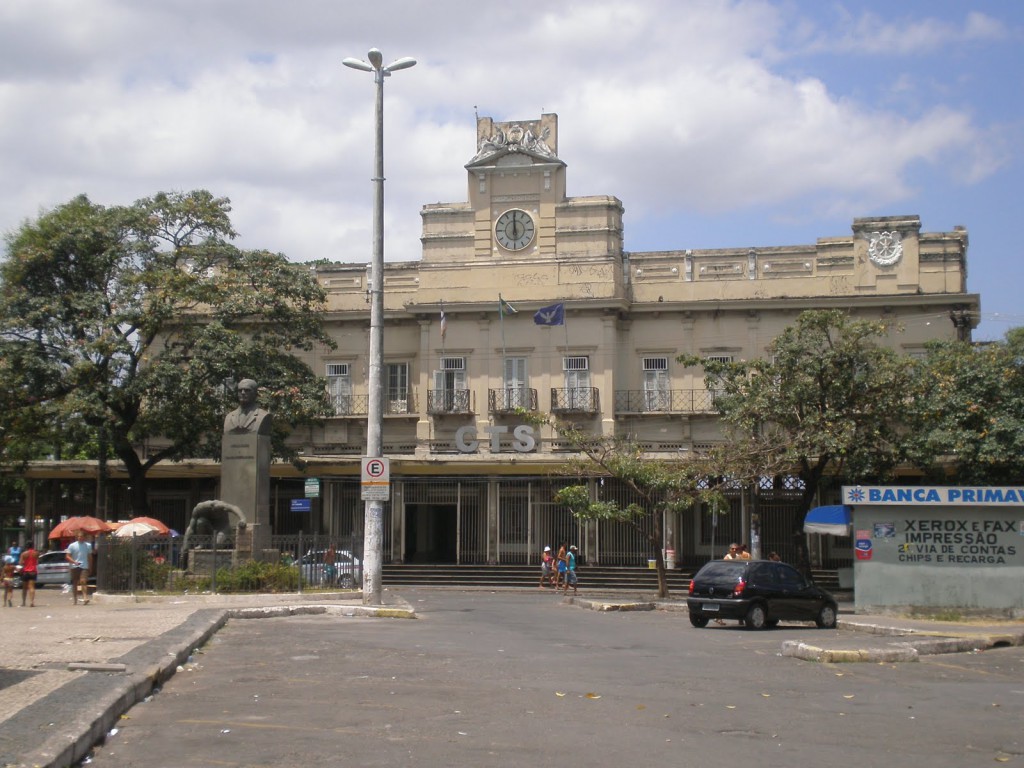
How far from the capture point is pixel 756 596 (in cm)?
2211

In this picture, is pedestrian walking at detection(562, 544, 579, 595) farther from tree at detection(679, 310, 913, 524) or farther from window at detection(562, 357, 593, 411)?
window at detection(562, 357, 593, 411)

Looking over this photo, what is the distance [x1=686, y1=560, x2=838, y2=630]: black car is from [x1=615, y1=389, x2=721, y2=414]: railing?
69.1 ft

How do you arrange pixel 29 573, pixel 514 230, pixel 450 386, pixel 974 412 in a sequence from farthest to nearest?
A: pixel 450 386 → pixel 514 230 → pixel 974 412 → pixel 29 573

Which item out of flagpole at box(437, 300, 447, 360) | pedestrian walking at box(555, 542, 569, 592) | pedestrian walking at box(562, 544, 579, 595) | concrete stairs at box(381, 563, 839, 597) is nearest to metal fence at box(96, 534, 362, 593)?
pedestrian walking at box(562, 544, 579, 595)

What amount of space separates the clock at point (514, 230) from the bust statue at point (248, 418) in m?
20.1

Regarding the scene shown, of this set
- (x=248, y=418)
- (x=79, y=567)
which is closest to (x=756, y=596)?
(x=248, y=418)

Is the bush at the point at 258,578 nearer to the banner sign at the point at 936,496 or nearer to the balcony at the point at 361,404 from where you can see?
the banner sign at the point at 936,496

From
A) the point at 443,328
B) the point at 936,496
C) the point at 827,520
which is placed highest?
the point at 443,328

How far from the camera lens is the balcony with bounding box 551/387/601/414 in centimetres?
4366

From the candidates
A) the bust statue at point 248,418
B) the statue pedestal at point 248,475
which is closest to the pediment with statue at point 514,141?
the bust statue at point 248,418

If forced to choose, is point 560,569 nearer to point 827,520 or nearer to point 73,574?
point 827,520

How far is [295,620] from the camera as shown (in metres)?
20.9

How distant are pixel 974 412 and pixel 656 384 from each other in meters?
13.9

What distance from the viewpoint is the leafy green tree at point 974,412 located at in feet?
106
